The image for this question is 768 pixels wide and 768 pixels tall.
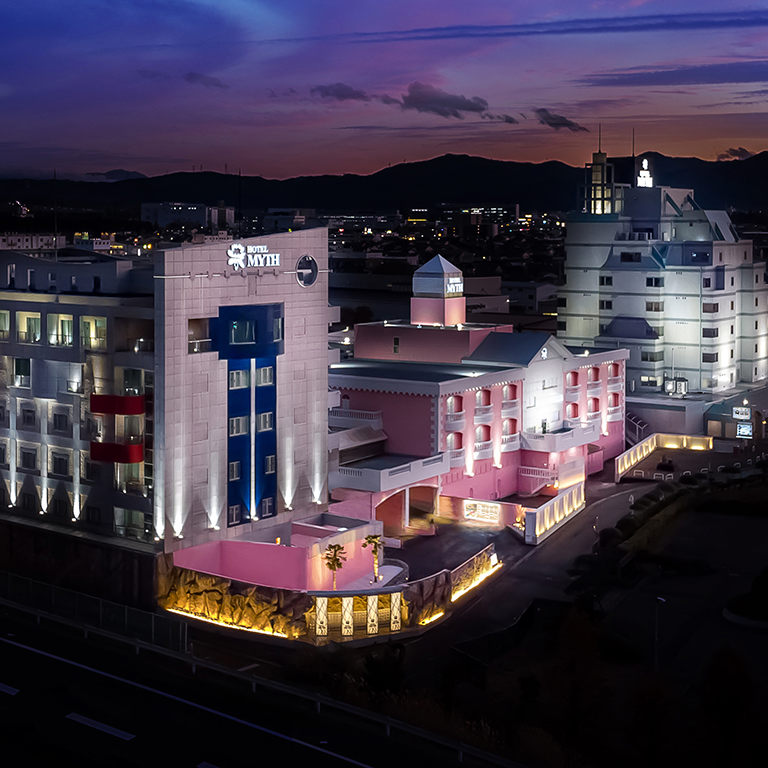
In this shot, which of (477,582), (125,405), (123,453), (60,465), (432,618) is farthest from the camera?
(477,582)

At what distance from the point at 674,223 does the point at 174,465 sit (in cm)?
5514

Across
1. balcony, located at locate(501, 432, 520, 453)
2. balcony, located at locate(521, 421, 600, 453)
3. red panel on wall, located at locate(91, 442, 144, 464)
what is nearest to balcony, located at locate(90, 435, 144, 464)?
red panel on wall, located at locate(91, 442, 144, 464)

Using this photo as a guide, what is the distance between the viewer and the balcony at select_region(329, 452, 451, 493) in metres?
56.2

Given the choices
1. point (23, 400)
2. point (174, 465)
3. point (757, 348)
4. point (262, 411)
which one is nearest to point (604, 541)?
point (262, 411)

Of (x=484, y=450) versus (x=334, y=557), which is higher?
(x=484, y=450)

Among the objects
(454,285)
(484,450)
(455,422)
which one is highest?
(454,285)

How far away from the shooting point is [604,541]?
58312mm

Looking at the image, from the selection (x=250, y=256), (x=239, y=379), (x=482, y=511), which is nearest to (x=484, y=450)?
(x=482, y=511)

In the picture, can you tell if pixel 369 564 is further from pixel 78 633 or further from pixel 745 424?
pixel 745 424

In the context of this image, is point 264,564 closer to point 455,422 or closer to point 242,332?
point 242,332

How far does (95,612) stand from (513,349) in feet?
103

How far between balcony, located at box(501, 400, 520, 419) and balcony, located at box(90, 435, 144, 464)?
79.6ft

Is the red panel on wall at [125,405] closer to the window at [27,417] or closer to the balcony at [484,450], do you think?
the window at [27,417]

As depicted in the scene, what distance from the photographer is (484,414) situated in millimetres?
63719
